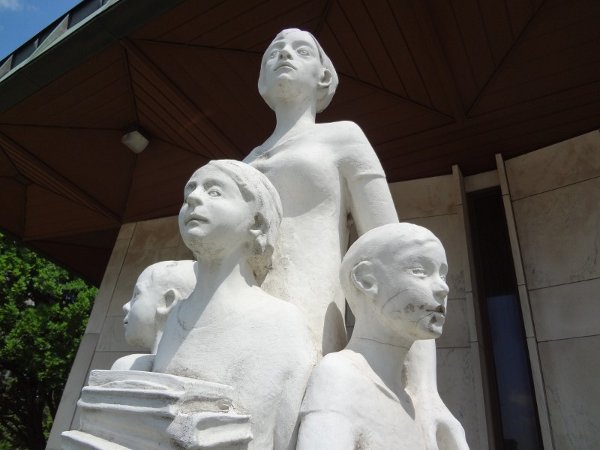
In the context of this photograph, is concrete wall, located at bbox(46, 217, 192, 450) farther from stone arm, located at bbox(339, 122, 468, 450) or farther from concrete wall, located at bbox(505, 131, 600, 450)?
stone arm, located at bbox(339, 122, 468, 450)

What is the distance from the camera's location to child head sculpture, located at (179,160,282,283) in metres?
1.58

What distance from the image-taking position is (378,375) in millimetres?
1426

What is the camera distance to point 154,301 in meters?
1.92

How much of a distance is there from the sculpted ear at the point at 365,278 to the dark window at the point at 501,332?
468cm

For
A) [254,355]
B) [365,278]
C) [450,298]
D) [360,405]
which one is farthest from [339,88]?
[360,405]

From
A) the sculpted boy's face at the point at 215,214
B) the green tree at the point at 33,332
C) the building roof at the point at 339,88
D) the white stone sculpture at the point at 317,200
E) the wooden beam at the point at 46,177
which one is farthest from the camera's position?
the green tree at the point at 33,332

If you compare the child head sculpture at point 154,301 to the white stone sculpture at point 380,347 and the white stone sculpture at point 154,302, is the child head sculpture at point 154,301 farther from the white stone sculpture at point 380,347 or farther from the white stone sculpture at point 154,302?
the white stone sculpture at point 380,347

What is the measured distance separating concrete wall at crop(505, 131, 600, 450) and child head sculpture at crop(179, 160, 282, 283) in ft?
15.9

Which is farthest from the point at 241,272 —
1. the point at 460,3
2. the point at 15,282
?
the point at 15,282

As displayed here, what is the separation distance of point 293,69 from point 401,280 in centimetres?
138

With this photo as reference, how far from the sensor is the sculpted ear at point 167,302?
1903 mm

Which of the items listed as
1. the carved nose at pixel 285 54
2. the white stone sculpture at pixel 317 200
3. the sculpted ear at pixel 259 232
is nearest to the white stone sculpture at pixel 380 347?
the white stone sculpture at pixel 317 200

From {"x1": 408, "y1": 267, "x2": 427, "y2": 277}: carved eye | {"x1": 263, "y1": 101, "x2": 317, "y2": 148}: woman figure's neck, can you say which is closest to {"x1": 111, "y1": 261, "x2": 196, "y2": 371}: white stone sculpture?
{"x1": 263, "y1": 101, "x2": 317, "y2": 148}: woman figure's neck

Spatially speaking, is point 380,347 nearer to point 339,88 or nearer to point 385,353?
point 385,353
